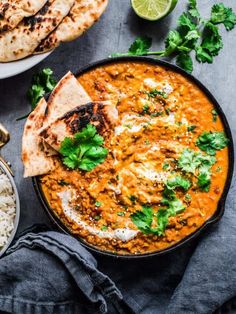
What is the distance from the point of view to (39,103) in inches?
150

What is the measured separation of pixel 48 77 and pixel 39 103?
0.32 m

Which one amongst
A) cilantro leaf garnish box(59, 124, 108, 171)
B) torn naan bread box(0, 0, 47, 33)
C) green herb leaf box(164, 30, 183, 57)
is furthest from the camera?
green herb leaf box(164, 30, 183, 57)

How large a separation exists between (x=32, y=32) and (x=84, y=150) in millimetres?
859

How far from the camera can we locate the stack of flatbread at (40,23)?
3906 millimetres

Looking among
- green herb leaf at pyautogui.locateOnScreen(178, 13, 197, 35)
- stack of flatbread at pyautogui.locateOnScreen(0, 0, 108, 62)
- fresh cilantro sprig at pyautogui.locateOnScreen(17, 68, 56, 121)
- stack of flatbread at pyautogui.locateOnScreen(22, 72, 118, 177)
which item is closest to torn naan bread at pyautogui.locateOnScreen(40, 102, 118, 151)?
stack of flatbread at pyautogui.locateOnScreen(22, 72, 118, 177)

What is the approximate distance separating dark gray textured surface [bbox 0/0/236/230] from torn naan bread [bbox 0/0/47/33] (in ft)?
1.33

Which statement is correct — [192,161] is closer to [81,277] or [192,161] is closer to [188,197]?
[188,197]

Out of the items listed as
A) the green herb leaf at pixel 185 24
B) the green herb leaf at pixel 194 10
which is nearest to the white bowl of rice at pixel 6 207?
the green herb leaf at pixel 185 24

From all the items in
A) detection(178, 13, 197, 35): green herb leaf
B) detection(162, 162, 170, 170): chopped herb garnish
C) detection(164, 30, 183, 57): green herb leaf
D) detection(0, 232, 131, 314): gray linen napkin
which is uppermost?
detection(178, 13, 197, 35): green herb leaf

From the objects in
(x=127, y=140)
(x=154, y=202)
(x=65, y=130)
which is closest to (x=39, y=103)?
(x=65, y=130)

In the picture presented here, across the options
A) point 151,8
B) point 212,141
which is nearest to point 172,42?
point 151,8

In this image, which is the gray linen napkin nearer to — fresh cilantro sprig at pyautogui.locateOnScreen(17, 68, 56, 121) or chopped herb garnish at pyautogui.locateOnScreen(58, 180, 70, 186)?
chopped herb garnish at pyautogui.locateOnScreen(58, 180, 70, 186)

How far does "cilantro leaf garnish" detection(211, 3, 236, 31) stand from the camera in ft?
13.4

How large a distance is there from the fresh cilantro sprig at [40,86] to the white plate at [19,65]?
13 centimetres
